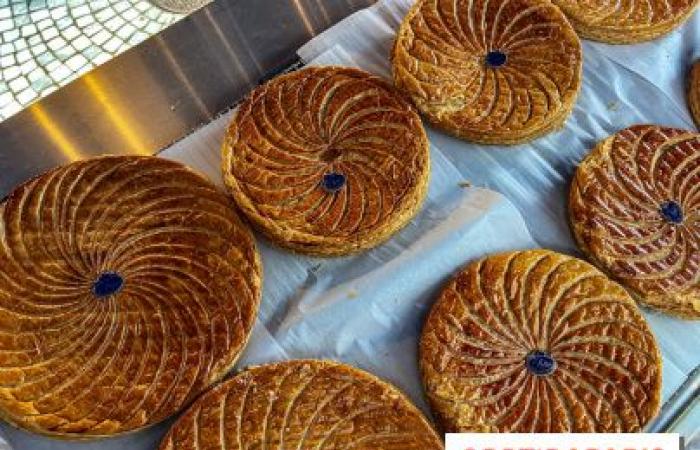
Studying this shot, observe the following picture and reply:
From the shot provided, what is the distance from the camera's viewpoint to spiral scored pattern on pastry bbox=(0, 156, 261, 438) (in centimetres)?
306

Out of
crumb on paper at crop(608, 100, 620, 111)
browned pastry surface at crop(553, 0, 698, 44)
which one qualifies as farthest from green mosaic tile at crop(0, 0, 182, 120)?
crumb on paper at crop(608, 100, 620, 111)

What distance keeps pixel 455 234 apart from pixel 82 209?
185 cm

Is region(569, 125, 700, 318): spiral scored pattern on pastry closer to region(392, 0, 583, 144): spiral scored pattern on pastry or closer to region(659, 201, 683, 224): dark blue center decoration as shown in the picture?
region(659, 201, 683, 224): dark blue center decoration

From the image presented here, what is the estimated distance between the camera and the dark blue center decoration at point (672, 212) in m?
3.70

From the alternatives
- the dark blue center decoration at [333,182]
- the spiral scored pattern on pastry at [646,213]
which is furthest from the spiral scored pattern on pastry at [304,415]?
the spiral scored pattern on pastry at [646,213]

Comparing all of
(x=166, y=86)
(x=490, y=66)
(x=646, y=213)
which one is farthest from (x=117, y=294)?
(x=646, y=213)

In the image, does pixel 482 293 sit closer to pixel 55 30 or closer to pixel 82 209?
pixel 82 209

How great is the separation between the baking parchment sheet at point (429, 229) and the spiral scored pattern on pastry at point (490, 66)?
0.51ft

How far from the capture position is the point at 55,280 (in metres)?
3.30

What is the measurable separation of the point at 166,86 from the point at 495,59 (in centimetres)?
185

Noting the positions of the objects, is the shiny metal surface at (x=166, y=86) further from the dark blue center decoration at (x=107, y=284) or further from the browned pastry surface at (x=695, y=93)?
the browned pastry surface at (x=695, y=93)

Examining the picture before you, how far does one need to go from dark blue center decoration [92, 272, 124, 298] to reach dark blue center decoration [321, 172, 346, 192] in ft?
3.52

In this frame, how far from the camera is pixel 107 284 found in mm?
3293

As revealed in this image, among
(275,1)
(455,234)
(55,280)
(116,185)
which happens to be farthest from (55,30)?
(455,234)
